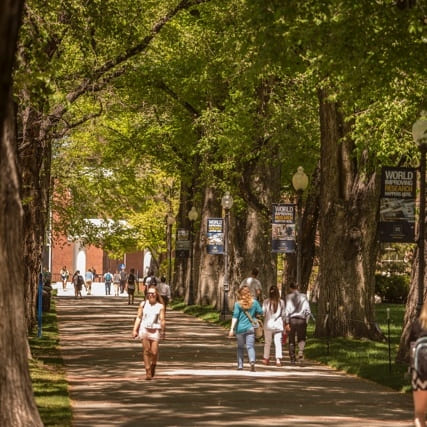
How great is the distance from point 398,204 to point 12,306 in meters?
11.3

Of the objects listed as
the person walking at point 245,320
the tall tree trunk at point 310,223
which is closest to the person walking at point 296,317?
the person walking at point 245,320

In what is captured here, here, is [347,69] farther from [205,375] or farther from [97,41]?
[97,41]

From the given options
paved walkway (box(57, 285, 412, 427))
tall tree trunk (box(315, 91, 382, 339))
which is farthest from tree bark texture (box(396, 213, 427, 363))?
tall tree trunk (box(315, 91, 382, 339))

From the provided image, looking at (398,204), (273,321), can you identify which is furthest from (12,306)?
(273,321)

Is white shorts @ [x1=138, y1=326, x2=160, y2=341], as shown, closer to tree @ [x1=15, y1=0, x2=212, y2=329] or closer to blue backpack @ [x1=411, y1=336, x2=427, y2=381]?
tree @ [x1=15, y1=0, x2=212, y2=329]

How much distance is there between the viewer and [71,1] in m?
23.5

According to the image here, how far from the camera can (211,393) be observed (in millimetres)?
19062

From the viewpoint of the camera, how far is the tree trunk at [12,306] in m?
11.8

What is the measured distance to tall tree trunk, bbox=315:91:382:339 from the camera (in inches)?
1245

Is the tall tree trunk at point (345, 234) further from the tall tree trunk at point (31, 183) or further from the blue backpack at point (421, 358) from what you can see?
the blue backpack at point (421, 358)

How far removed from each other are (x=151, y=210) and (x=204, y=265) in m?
34.8

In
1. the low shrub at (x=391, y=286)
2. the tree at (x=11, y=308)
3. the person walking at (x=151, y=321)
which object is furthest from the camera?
the low shrub at (x=391, y=286)

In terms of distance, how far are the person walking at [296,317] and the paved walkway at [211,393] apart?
0.52m

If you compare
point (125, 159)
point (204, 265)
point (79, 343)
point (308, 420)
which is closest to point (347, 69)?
point (308, 420)
